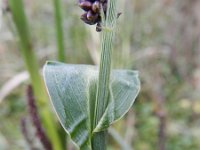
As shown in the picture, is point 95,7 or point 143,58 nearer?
point 95,7

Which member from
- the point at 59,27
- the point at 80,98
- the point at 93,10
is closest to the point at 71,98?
the point at 80,98

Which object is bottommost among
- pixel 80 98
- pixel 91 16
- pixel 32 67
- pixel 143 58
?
pixel 143 58

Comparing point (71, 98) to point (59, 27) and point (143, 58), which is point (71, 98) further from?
point (143, 58)

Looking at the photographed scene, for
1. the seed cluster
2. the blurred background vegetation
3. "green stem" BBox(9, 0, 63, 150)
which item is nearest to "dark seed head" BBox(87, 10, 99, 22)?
the seed cluster

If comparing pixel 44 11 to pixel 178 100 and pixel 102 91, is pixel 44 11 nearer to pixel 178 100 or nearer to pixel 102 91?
pixel 178 100

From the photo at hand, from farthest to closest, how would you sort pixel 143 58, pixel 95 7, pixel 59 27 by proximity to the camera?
pixel 143 58 < pixel 59 27 < pixel 95 7

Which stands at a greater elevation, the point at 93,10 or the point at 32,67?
the point at 93,10

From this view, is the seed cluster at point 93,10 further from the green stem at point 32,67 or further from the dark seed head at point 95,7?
the green stem at point 32,67
